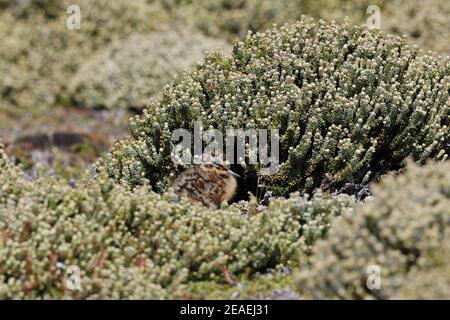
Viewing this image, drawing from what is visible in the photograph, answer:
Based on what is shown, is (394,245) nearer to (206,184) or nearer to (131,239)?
(131,239)

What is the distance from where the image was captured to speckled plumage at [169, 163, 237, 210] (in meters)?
6.61

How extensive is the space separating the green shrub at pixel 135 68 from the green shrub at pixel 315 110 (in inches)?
305

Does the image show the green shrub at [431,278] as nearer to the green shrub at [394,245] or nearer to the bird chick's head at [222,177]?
the green shrub at [394,245]

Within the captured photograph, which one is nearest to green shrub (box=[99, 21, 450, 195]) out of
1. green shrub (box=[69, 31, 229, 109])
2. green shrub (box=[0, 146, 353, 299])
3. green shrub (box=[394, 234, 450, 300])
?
green shrub (box=[0, 146, 353, 299])

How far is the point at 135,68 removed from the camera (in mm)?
15102

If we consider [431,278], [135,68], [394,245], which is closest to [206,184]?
[394,245]

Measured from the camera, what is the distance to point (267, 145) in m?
6.74

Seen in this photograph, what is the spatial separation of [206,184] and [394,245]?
8.00 feet

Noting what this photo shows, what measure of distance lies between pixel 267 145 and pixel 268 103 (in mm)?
341

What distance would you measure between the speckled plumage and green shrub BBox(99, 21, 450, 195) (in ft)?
0.76

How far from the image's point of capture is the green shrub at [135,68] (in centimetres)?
1507

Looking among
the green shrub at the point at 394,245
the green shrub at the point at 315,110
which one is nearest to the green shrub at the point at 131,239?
the green shrub at the point at 394,245
